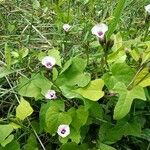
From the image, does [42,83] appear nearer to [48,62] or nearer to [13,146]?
[48,62]

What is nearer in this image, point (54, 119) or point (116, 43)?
point (54, 119)

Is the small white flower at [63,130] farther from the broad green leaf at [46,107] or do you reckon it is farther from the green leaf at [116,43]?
the green leaf at [116,43]

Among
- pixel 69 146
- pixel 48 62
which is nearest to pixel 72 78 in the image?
pixel 48 62

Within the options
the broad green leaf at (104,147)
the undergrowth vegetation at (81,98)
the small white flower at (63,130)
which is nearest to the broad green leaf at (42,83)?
the undergrowth vegetation at (81,98)

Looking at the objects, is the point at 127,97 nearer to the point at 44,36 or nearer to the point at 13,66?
the point at 13,66

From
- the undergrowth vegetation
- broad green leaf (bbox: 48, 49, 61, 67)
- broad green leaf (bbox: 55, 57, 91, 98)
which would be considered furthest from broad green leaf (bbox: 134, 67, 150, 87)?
broad green leaf (bbox: 48, 49, 61, 67)

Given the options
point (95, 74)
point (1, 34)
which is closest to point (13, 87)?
point (95, 74)
